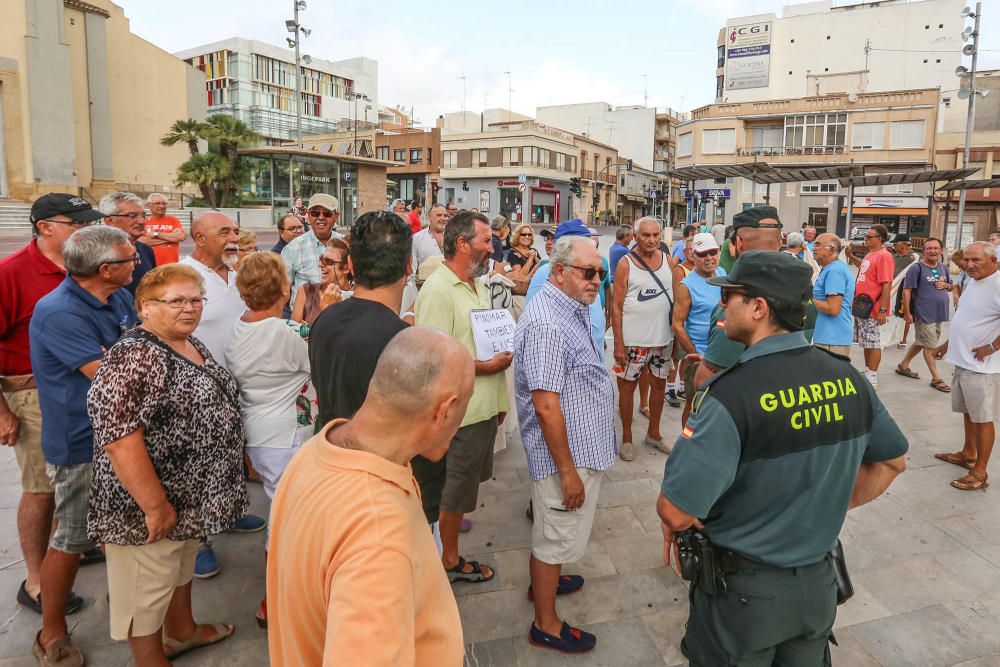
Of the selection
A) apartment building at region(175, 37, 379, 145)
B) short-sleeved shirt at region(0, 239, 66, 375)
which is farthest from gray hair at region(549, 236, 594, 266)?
apartment building at region(175, 37, 379, 145)

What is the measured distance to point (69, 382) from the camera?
2686 mm

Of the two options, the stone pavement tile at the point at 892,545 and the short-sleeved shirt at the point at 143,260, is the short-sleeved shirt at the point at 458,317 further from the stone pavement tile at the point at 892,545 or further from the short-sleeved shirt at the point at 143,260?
the stone pavement tile at the point at 892,545

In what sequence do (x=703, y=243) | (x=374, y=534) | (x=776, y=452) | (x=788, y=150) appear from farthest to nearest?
(x=788, y=150) → (x=703, y=243) → (x=776, y=452) → (x=374, y=534)

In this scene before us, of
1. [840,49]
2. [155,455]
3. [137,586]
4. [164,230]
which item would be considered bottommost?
[137,586]

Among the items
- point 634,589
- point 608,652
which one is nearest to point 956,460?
point 634,589

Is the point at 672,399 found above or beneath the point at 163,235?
beneath

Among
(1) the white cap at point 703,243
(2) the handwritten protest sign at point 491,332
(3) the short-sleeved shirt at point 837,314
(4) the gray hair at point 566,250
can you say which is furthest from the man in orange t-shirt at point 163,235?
(3) the short-sleeved shirt at point 837,314

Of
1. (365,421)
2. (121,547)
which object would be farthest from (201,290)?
(365,421)

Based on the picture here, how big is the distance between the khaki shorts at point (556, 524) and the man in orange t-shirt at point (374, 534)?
1516mm

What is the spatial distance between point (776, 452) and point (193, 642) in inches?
107

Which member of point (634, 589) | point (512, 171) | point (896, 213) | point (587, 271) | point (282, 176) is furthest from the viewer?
point (512, 171)

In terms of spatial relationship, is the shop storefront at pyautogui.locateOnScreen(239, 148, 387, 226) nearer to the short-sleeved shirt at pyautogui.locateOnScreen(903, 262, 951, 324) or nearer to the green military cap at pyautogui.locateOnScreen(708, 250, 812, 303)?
the short-sleeved shirt at pyautogui.locateOnScreen(903, 262, 951, 324)

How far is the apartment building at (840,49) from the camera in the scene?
147 ft

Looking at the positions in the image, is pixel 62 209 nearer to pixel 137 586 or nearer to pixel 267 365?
pixel 267 365
